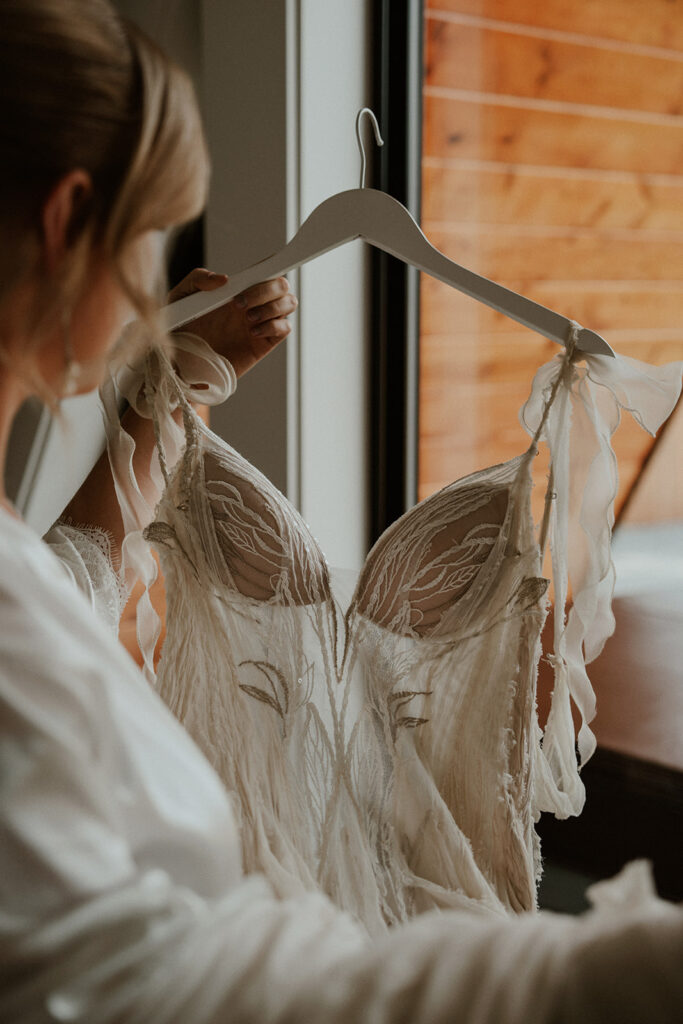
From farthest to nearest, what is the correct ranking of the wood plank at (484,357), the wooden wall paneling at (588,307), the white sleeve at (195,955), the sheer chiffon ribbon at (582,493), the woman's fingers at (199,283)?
1. the wood plank at (484,357)
2. the wooden wall paneling at (588,307)
3. the woman's fingers at (199,283)
4. the sheer chiffon ribbon at (582,493)
5. the white sleeve at (195,955)

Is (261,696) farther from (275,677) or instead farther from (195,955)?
(195,955)

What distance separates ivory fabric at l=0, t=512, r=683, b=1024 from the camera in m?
0.39

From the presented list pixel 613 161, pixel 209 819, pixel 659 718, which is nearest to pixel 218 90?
pixel 613 161

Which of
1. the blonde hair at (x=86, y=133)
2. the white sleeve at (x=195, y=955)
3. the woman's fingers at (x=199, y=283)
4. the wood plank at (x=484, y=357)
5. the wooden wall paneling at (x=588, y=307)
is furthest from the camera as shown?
the wood plank at (x=484, y=357)

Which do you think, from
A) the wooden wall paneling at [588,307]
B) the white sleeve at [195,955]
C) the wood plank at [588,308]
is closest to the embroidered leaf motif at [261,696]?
the white sleeve at [195,955]

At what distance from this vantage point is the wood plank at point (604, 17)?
4.73ft

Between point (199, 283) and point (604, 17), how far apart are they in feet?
3.24

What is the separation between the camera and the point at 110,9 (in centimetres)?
54

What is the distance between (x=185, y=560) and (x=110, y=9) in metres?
0.55

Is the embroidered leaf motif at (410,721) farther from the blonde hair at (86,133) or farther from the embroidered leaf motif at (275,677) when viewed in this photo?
the blonde hair at (86,133)

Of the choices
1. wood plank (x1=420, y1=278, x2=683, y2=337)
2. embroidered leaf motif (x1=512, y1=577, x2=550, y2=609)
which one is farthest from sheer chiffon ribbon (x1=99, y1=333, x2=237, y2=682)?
wood plank (x1=420, y1=278, x2=683, y2=337)

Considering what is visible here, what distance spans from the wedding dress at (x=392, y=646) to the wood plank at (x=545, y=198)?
0.82m

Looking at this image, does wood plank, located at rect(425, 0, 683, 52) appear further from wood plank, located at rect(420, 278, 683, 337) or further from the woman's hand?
the woman's hand

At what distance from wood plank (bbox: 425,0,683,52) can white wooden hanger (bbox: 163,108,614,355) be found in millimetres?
807
